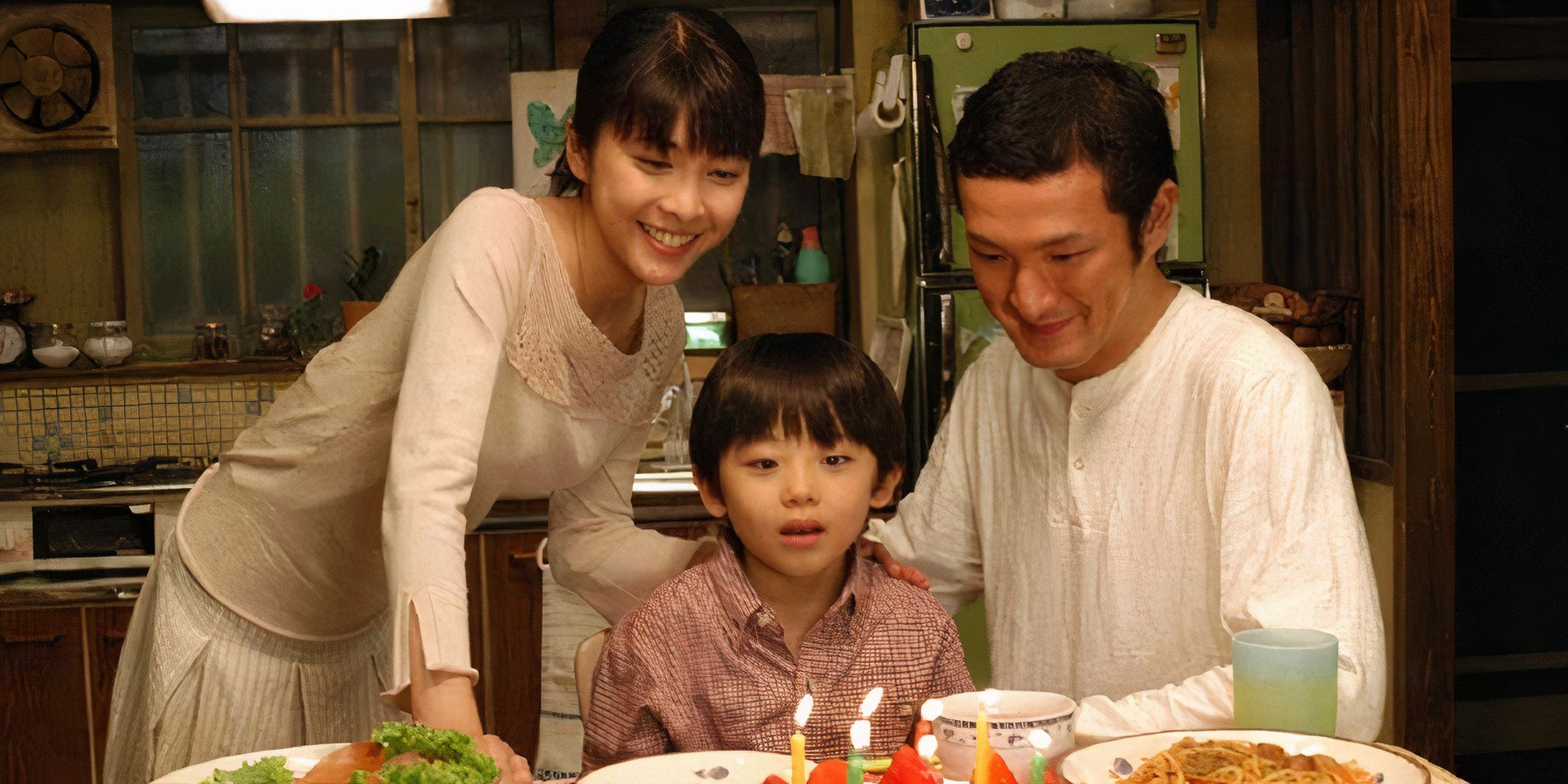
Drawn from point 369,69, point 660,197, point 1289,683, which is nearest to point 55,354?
point 369,69

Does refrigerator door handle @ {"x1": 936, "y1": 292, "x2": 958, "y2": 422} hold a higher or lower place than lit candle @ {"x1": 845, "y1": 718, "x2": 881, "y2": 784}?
higher

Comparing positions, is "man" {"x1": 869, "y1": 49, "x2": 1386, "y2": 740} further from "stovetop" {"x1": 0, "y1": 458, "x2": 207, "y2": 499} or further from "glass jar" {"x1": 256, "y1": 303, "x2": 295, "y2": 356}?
"glass jar" {"x1": 256, "y1": 303, "x2": 295, "y2": 356}

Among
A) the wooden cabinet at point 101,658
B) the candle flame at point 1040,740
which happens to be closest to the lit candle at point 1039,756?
the candle flame at point 1040,740

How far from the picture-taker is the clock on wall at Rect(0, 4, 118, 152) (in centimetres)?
435

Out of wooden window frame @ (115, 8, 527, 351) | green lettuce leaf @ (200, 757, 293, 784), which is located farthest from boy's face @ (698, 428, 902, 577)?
wooden window frame @ (115, 8, 527, 351)

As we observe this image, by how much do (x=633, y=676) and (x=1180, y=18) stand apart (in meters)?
2.78

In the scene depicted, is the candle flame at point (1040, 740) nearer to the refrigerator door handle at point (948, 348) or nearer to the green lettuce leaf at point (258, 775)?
the green lettuce leaf at point (258, 775)

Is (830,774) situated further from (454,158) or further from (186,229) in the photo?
(186,229)

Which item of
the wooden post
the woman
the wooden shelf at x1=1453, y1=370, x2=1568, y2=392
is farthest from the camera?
the wooden shelf at x1=1453, y1=370, x2=1568, y2=392

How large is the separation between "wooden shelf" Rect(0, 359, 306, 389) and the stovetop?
0.25 m

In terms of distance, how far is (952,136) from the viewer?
12.1 feet

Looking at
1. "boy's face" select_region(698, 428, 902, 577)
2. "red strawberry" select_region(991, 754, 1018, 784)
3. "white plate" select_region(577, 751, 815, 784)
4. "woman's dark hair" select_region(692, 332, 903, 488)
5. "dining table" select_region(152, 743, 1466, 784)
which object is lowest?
"white plate" select_region(577, 751, 815, 784)

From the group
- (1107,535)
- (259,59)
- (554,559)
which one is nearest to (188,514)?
(554,559)

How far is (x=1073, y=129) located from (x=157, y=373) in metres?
3.60
